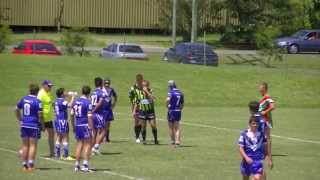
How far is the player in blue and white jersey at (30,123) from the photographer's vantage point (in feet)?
61.4

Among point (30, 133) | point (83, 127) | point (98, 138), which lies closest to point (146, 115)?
point (98, 138)

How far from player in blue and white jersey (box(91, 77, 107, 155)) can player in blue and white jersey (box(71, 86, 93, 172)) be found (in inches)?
95.4

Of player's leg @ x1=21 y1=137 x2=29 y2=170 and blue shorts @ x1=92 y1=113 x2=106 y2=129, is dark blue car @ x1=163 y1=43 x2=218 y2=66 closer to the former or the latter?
blue shorts @ x1=92 y1=113 x2=106 y2=129

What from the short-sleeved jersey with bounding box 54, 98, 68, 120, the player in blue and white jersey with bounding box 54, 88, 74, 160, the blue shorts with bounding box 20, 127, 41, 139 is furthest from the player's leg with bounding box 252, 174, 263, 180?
the short-sleeved jersey with bounding box 54, 98, 68, 120

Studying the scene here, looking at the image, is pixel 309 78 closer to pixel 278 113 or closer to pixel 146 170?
pixel 278 113

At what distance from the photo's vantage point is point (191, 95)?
45.2 m

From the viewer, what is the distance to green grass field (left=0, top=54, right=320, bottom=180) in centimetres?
1972

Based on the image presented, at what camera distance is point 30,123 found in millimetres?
18734

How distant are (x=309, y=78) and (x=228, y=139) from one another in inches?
912

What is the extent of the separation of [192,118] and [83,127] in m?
17.1

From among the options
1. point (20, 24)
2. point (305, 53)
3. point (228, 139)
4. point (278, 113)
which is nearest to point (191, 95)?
point (278, 113)

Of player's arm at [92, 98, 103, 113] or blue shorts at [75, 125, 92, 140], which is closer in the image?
blue shorts at [75, 125, 92, 140]

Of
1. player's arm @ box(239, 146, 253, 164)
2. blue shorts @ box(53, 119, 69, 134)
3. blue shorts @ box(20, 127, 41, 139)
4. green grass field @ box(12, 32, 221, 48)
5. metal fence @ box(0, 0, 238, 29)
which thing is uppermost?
metal fence @ box(0, 0, 238, 29)

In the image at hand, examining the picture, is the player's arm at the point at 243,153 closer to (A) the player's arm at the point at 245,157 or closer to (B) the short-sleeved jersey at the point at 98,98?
(A) the player's arm at the point at 245,157
